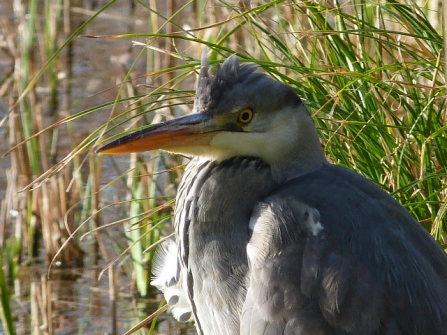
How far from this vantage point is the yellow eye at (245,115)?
307cm

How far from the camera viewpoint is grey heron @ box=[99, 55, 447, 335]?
2.95 m

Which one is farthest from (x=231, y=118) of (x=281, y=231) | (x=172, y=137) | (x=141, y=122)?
(x=141, y=122)

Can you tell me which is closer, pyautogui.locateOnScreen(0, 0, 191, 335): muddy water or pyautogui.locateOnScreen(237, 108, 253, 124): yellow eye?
pyautogui.locateOnScreen(237, 108, 253, 124): yellow eye

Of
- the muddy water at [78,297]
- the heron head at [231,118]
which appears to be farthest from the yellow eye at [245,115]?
the muddy water at [78,297]

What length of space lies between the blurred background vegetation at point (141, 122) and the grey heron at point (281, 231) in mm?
286

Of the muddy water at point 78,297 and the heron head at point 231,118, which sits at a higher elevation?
the heron head at point 231,118

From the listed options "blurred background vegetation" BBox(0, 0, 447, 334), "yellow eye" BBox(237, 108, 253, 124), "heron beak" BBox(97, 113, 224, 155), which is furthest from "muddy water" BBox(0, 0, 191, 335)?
"yellow eye" BBox(237, 108, 253, 124)

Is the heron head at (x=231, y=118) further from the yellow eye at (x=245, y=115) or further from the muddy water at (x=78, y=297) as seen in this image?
the muddy water at (x=78, y=297)

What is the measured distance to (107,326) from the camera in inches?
182

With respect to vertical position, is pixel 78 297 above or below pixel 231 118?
below

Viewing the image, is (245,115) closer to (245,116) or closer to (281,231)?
(245,116)

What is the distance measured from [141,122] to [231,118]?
9.28ft

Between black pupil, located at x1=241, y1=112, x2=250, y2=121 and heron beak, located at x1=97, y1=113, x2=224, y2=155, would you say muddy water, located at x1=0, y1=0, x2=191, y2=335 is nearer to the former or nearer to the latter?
heron beak, located at x1=97, y1=113, x2=224, y2=155

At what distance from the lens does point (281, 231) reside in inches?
119
